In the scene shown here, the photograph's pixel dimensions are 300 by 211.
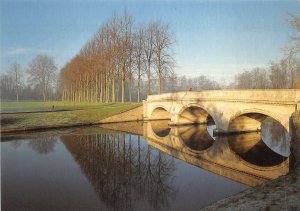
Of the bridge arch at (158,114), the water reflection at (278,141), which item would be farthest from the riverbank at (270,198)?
the bridge arch at (158,114)

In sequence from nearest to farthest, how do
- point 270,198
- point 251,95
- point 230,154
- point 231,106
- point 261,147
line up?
point 270,198 → point 230,154 → point 261,147 → point 251,95 → point 231,106

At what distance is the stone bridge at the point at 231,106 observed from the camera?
57.1 ft

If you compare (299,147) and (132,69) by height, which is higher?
(132,69)

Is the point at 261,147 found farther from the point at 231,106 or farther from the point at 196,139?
the point at 196,139

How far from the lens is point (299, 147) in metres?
12.6

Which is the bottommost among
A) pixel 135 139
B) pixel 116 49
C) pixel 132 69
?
pixel 135 139

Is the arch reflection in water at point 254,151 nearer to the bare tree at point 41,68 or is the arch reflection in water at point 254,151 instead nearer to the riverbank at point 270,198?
the riverbank at point 270,198

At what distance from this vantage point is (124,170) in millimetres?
13414

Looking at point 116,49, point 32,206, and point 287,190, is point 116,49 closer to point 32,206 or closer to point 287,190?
→ point 32,206

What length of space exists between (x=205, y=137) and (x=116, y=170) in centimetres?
1221

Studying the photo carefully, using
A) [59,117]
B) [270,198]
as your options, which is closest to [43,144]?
[59,117]

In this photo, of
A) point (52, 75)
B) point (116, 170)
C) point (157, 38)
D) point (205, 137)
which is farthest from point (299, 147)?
point (52, 75)

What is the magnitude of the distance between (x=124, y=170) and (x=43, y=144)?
376 inches

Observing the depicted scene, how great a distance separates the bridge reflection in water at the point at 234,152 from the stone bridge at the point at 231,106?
52.8 inches
